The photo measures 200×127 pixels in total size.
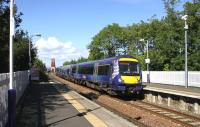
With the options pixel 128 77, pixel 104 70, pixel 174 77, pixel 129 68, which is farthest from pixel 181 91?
pixel 174 77

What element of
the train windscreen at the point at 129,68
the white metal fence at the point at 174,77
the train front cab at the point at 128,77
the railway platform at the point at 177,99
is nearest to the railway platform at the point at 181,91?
the railway platform at the point at 177,99

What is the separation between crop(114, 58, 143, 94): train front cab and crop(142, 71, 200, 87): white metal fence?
944cm

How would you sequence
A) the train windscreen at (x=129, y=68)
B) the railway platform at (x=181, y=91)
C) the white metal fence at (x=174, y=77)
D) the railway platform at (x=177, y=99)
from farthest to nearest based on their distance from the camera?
1. the white metal fence at (x=174, y=77)
2. the train windscreen at (x=129, y=68)
3. the railway platform at (x=181, y=91)
4. the railway platform at (x=177, y=99)

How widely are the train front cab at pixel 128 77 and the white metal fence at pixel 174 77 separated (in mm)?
9442

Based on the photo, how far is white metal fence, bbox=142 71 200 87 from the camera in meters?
37.8

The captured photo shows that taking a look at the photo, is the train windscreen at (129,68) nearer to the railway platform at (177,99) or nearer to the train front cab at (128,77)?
the train front cab at (128,77)

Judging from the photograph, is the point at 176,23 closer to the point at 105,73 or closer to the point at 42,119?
the point at 105,73

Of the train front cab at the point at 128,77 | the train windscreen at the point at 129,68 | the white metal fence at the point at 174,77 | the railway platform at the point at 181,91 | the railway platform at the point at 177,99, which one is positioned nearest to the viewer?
the railway platform at the point at 177,99

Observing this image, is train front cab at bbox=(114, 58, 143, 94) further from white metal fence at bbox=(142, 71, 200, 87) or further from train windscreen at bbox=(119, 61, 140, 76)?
white metal fence at bbox=(142, 71, 200, 87)

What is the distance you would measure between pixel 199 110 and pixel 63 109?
7.59 metres

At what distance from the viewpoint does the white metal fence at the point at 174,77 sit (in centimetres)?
3775

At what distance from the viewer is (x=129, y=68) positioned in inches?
1163

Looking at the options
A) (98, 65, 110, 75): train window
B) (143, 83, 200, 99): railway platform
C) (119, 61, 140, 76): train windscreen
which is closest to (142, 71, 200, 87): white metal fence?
(143, 83, 200, 99): railway platform

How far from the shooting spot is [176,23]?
5600 cm
